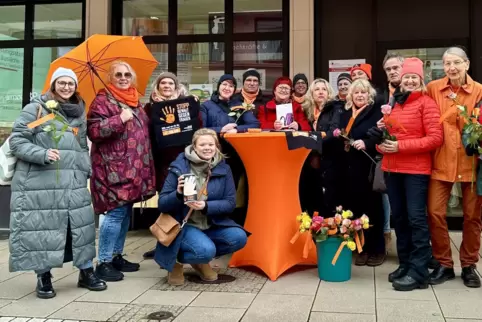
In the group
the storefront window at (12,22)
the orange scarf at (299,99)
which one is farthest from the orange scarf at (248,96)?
the storefront window at (12,22)

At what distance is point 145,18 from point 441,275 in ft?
21.1

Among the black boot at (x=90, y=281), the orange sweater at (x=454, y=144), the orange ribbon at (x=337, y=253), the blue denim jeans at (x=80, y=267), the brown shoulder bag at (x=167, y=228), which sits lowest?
the black boot at (x=90, y=281)

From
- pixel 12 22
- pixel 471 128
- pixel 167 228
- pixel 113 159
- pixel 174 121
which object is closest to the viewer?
pixel 471 128

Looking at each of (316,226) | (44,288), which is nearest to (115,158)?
(44,288)

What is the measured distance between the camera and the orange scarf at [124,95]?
477cm

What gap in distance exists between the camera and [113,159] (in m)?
4.64

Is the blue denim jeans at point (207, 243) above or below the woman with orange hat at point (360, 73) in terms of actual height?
below

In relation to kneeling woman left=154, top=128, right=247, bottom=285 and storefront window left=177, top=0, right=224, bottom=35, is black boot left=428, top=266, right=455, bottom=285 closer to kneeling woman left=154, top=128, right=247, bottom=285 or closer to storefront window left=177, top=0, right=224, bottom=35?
kneeling woman left=154, top=128, right=247, bottom=285

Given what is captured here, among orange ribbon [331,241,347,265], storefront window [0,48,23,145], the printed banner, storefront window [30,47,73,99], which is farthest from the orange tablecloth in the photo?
storefront window [0,48,23,145]

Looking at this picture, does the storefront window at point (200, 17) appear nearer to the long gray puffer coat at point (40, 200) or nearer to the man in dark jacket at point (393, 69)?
the man in dark jacket at point (393, 69)

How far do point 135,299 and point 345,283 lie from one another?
1886mm

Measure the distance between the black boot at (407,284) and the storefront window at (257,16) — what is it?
5.06 m

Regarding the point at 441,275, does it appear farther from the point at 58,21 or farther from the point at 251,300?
the point at 58,21

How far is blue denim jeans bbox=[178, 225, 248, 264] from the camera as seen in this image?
4.27 meters
